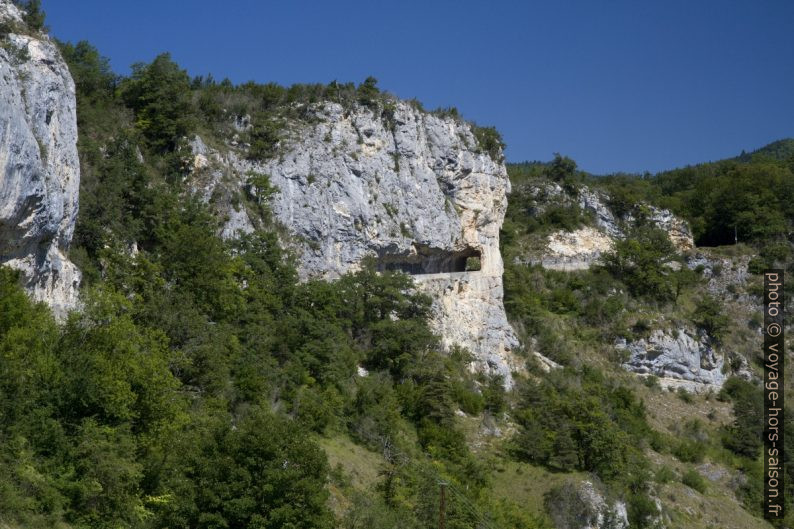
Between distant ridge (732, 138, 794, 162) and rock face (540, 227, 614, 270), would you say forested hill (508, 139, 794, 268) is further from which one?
distant ridge (732, 138, 794, 162)

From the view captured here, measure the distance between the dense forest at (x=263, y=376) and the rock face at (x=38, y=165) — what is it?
1.27m

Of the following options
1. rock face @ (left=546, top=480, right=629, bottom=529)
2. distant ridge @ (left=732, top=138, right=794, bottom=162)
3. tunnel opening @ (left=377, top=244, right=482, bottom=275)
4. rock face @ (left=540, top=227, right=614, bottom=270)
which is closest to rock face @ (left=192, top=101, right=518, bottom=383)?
tunnel opening @ (left=377, top=244, right=482, bottom=275)

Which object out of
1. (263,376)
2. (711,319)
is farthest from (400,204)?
(711,319)

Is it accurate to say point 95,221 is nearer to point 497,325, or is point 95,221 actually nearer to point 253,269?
point 253,269

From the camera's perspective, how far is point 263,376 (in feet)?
105

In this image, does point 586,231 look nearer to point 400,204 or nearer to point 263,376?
point 400,204

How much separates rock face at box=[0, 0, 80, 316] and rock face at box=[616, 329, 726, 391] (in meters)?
33.8

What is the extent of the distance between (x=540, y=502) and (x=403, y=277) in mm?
12409

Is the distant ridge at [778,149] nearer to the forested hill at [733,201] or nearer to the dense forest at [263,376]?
the forested hill at [733,201]

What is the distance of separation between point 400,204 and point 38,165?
22698mm

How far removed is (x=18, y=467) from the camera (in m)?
21.0

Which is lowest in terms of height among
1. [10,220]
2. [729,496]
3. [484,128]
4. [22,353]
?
[729,496]

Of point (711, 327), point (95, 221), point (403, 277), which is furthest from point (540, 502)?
point (711, 327)

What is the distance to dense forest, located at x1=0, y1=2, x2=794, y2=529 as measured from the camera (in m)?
22.5
